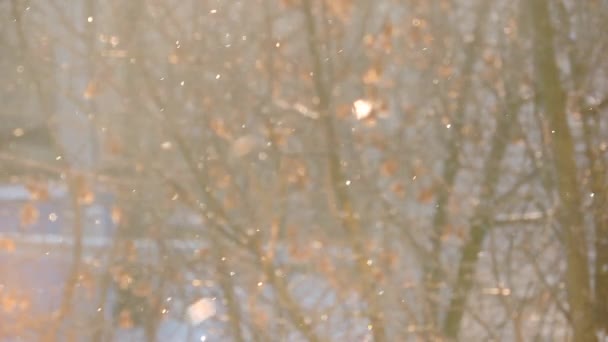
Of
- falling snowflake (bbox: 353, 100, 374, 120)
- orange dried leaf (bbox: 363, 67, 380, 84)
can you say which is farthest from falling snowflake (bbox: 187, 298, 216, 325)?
orange dried leaf (bbox: 363, 67, 380, 84)

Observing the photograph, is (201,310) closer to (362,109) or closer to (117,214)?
(117,214)

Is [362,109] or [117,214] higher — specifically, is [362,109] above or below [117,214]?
above

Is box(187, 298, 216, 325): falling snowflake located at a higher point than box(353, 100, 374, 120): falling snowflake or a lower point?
lower

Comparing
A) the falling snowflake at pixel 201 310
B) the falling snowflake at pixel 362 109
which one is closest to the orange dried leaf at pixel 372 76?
the falling snowflake at pixel 362 109

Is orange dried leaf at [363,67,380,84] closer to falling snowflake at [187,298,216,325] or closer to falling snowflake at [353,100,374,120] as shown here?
falling snowflake at [353,100,374,120]

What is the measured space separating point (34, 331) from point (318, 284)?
4.28 ft

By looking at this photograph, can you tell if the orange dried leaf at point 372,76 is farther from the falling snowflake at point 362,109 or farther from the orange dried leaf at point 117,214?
the orange dried leaf at point 117,214

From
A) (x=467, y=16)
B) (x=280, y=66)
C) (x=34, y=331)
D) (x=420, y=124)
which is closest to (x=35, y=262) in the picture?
(x=34, y=331)

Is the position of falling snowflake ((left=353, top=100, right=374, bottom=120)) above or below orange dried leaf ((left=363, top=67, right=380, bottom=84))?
below

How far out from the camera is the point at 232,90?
288cm

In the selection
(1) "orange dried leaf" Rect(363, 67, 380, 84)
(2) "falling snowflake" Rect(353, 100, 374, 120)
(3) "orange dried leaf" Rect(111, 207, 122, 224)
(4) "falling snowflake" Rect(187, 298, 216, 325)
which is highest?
(1) "orange dried leaf" Rect(363, 67, 380, 84)

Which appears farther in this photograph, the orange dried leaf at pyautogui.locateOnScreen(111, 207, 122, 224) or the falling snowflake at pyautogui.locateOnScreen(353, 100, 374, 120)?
the orange dried leaf at pyautogui.locateOnScreen(111, 207, 122, 224)

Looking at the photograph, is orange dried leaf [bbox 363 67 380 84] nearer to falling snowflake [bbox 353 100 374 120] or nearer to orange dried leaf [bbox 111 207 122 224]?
falling snowflake [bbox 353 100 374 120]

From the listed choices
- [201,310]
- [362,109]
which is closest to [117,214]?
[201,310]
